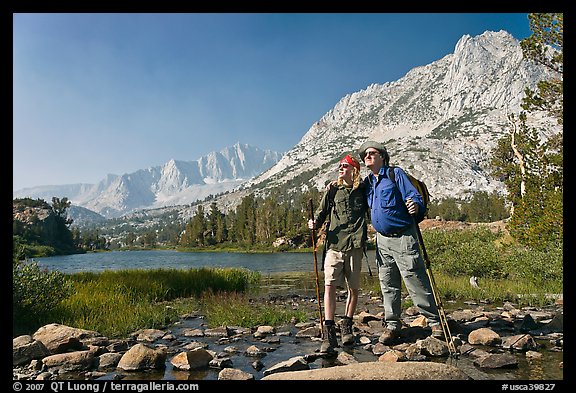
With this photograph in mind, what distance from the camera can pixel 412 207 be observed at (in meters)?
5.61

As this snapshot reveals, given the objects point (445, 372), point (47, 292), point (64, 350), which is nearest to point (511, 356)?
point (445, 372)

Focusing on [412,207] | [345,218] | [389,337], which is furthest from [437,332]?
[345,218]

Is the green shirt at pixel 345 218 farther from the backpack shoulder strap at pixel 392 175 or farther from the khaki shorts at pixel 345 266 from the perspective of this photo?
the backpack shoulder strap at pixel 392 175

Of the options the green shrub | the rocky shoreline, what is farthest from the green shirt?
the green shrub

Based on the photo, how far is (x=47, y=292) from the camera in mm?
8047

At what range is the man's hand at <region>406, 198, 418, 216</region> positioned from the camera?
5598 mm

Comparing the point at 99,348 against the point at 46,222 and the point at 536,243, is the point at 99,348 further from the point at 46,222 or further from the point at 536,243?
the point at 46,222

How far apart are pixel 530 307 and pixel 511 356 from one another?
16.7 ft

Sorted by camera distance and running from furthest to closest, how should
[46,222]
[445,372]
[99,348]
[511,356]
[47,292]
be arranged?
[46,222], [47,292], [99,348], [511,356], [445,372]

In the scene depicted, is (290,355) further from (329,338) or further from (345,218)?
(345,218)

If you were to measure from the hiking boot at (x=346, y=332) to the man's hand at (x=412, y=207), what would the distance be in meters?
2.10

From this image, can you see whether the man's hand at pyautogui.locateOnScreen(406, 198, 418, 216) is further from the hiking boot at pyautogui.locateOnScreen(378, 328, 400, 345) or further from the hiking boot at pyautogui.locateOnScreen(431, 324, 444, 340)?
the hiking boot at pyautogui.locateOnScreen(378, 328, 400, 345)

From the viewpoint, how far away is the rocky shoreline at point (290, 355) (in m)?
4.23

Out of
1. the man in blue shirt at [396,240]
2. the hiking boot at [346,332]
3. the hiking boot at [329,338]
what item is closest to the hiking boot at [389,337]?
the man in blue shirt at [396,240]
